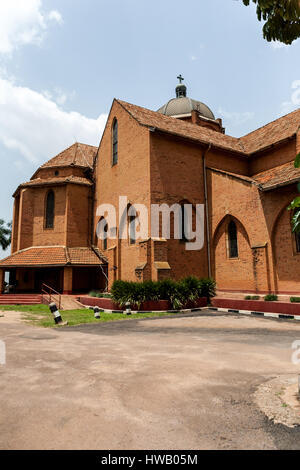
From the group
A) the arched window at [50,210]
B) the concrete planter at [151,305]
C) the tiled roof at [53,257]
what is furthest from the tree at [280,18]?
the arched window at [50,210]

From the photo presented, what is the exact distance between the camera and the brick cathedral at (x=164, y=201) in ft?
49.3

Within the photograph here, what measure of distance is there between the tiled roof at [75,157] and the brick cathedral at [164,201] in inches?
4.0

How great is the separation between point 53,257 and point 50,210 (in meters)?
4.89

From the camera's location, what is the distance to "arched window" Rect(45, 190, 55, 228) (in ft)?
80.2

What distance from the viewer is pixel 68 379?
4.41 m

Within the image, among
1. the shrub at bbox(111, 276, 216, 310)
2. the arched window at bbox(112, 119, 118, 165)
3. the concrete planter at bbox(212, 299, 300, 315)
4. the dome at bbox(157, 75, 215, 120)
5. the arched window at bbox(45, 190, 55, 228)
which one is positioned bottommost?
the concrete planter at bbox(212, 299, 300, 315)

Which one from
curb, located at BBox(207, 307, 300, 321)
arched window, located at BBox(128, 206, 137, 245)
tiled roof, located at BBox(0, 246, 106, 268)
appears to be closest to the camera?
curb, located at BBox(207, 307, 300, 321)

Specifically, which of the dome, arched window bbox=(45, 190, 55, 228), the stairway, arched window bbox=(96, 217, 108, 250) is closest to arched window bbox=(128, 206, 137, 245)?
arched window bbox=(96, 217, 108, 250)

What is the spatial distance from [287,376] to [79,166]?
2420cm

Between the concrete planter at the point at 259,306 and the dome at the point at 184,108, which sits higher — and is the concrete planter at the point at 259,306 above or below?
below

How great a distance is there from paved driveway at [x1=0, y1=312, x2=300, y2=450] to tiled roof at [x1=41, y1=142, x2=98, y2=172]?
2073cm

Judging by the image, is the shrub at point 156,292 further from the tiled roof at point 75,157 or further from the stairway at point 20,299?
the tiled roof at point 75,157

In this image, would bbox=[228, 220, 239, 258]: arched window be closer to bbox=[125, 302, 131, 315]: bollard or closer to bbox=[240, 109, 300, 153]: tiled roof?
bbox=[240, 109, 300, 153]: tiled roof

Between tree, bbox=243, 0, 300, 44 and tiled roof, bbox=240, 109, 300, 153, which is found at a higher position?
tiled roof, bbox=240, 109, 300, 153
